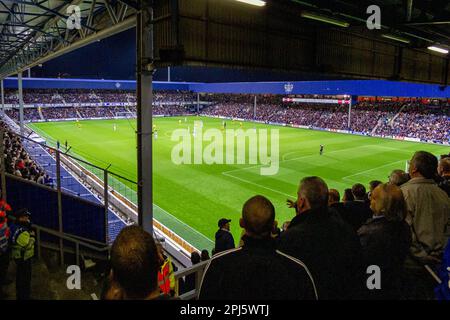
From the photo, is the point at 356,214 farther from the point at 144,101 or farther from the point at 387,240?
→ the point at 144,101

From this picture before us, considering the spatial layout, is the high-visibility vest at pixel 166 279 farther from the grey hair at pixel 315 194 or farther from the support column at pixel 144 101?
the support column at pixel 144 101

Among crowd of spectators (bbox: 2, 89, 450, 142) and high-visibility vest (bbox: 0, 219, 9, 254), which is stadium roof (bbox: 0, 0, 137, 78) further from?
crowd of spectators (bbox: 2, 89, 450, 142)

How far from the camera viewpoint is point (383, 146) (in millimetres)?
40656

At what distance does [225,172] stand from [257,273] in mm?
24132

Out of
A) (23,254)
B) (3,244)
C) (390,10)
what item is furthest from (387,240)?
(390,10)

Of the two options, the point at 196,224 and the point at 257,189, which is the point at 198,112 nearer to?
the point at 257,189

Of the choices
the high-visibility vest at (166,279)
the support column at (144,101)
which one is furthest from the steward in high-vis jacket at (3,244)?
the high-visibility vest at (166,279)

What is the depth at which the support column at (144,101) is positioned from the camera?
25.2 feet

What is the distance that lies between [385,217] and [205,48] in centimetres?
645

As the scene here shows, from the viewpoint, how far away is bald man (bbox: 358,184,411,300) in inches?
132

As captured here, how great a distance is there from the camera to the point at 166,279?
4.20 metres

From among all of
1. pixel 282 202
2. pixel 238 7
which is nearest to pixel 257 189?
pixel 282 202

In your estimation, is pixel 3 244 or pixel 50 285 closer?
pixel 3 244

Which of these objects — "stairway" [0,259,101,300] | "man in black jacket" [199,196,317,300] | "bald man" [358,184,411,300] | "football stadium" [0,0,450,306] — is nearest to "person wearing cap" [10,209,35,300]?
"football stadium" [0,0,450,306]
